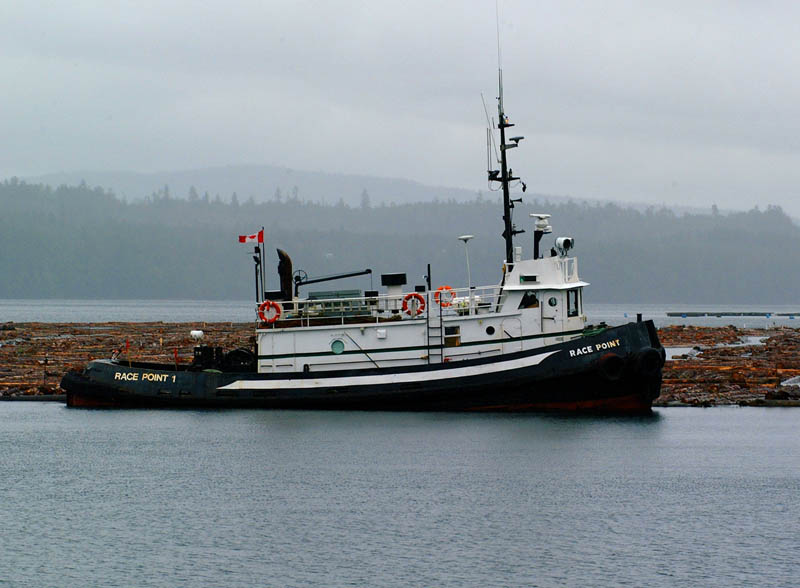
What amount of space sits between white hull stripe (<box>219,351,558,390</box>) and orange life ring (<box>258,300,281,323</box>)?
205 cm

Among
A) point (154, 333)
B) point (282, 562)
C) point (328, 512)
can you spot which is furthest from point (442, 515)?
point (154, 333)

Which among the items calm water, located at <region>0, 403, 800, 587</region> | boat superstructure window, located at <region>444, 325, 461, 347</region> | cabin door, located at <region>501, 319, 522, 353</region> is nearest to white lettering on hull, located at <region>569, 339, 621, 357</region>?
cabin door, located at <region>501, 319, 522, 353</region>

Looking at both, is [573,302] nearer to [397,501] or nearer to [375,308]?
[375,308]

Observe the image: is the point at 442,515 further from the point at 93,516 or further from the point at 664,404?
the point at 664,404

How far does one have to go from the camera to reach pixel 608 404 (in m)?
35.9

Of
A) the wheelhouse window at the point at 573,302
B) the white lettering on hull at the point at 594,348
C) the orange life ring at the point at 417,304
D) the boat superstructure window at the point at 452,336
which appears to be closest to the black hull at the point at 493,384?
the white lettering on hull at the point at 594,348

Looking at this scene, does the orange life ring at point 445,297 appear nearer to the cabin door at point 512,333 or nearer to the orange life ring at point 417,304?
the orange life ring at point 417,304

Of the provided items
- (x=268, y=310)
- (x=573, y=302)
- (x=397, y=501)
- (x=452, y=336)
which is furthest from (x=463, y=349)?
(x=397, y=501)

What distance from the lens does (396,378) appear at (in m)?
35.7

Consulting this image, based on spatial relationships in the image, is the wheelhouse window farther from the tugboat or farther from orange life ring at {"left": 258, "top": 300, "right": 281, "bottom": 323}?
orange life ring at {"left": 258, "top": 300, "right": 281, "bottom": 323}

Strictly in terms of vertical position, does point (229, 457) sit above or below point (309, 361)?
below

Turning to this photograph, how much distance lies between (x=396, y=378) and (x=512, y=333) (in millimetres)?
4006

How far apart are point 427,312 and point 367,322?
2.19 m

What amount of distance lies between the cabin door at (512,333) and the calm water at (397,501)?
2449 mm
